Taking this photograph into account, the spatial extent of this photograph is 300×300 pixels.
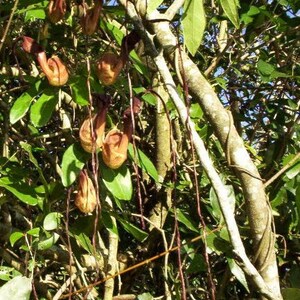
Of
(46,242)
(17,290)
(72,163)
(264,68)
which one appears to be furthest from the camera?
(264,68)

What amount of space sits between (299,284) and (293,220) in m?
0.15

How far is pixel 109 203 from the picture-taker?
4.36 ft

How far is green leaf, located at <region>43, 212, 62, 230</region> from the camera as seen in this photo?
1.16m

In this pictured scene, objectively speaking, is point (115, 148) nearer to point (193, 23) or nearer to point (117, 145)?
point (117, 145)

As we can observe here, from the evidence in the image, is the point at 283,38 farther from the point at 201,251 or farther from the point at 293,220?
the point at 201,251

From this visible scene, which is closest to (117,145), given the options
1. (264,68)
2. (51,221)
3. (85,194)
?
(85,194)

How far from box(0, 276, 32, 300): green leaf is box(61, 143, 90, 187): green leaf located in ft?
0.59

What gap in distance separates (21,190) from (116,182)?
8.1 inches

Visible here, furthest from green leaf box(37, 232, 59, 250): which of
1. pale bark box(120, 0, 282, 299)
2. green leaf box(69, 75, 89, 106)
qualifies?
pale bark box(120, 0, 282, 299)

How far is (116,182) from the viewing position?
44.3 inches

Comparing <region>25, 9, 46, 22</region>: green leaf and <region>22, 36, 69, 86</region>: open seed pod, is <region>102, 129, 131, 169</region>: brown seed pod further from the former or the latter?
<region>25, 9, 46, 22</region>: green leaf

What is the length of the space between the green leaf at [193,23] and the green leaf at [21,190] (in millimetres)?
427

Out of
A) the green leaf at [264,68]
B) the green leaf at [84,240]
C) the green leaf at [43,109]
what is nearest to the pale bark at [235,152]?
the green leaf at [43,109]

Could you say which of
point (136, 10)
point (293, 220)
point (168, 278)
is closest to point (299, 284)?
point (293, 220)
